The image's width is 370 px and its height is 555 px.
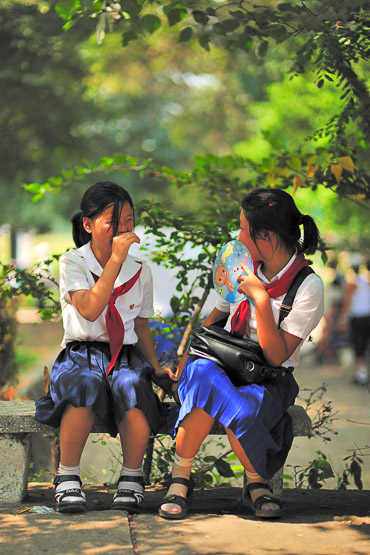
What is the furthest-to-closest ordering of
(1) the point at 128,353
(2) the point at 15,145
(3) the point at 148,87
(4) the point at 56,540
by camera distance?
(3) the point at 148,87 < (2) the point at 15,145 < (1) the point at 128,353 < (4) the point at 56,540

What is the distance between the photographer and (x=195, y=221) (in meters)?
4.52

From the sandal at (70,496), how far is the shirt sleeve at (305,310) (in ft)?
3.83

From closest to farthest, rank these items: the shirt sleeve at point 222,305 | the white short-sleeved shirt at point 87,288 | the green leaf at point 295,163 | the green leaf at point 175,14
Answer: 1. the white short-sleeved shirt at point 87,288
2. the shirt sleeve at point 222,305
3. the green leaf at point 175,14
4. the green leaf at point 295,163

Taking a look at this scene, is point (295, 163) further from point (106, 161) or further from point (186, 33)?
point (106, 161)

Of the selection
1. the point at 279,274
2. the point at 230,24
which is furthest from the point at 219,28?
the point at 279,274

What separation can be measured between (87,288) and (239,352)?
0.78 metres

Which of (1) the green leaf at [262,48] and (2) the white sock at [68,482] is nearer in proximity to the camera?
(2) the white sock at [68,482]

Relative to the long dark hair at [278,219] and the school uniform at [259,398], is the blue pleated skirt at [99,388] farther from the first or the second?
the long dark hair at [278,219]

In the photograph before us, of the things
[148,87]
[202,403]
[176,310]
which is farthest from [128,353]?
[148,87]

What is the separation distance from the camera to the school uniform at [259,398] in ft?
10.1

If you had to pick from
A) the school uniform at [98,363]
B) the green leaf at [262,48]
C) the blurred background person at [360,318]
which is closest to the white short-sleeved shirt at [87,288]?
the school uniform at [98,363]

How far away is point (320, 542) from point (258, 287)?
109cm

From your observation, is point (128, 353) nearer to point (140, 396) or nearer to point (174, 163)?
point (140, 396)

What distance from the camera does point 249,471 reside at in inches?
127
